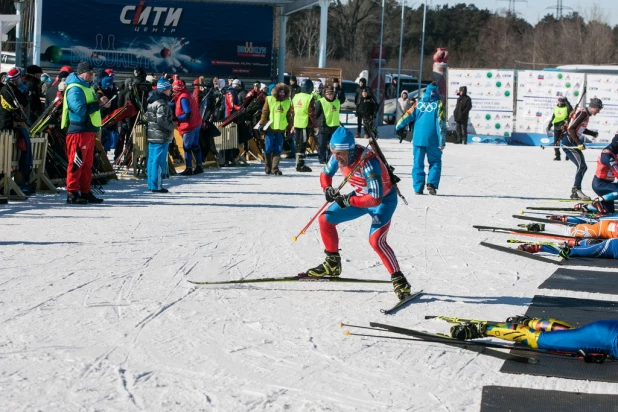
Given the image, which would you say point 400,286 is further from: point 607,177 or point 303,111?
point 303,111

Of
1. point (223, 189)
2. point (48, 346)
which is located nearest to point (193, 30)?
point (223, 189)

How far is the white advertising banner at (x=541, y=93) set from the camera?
106ft

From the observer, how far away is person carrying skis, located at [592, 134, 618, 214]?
41.2 ft

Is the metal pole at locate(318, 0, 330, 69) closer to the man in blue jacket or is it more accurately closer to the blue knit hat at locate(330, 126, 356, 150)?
the man in blue jacket

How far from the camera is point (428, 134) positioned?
15.5 metres

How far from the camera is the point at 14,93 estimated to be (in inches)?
525

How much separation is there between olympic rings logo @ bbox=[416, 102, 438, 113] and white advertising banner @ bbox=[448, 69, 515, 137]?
17099mm

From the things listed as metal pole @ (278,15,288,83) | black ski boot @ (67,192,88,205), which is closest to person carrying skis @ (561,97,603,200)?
black ski boot @ (67,192,88,205)

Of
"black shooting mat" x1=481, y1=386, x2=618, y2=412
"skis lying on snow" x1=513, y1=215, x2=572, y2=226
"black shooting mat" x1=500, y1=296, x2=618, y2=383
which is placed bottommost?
"black shooting mat" x1=481, y1=386, x2=618, y2=412

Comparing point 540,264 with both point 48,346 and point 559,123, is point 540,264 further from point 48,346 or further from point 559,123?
point 559,123

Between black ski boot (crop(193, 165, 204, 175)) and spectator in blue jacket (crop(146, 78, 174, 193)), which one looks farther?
black ski boot (crop(193, 165, 204, 175))

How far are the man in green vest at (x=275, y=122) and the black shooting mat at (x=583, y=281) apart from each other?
8862 millimetres

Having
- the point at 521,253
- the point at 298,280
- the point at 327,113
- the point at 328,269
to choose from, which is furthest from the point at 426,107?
the point at 298,280

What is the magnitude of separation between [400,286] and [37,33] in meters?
26.5
